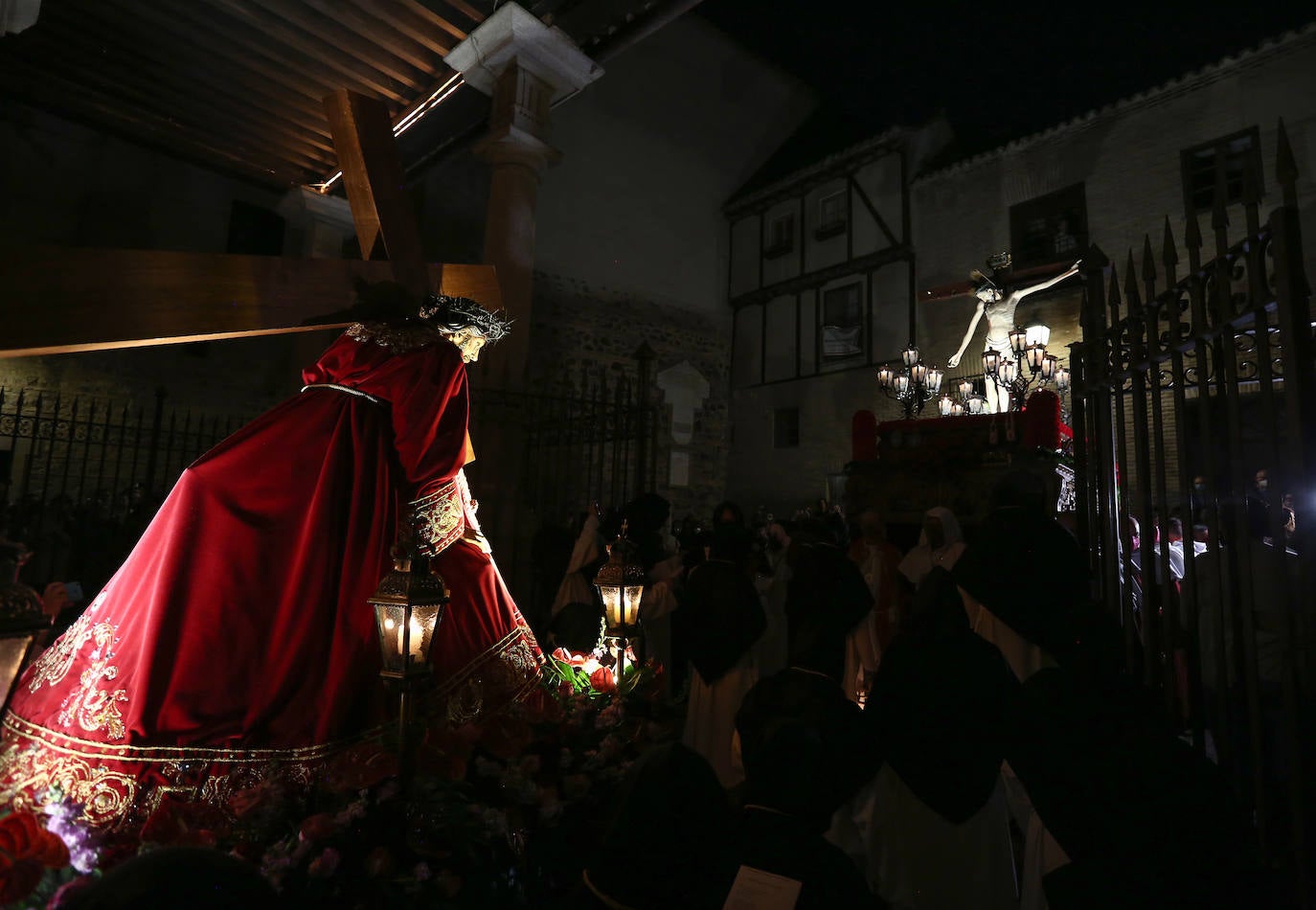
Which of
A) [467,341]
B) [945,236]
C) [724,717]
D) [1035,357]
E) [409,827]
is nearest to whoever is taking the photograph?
[409,827]

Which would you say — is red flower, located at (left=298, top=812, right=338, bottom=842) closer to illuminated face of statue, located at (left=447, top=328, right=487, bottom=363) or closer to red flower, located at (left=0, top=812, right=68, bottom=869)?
red flower, located at (left=0, top=812, right=68, bottom=869)

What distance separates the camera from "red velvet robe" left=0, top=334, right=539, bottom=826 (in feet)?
6.95

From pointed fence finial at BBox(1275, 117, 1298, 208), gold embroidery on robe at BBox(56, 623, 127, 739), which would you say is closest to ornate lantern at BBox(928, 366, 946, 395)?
pointed fence finial at BBox(1275, 117, 1298, 208)

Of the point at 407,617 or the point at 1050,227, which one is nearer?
the point at 407,617

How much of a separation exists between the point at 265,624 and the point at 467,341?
1522 millimetres

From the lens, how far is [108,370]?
31.3 feet

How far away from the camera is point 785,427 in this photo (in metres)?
17.2

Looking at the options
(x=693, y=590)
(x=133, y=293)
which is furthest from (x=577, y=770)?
(x=133, y=293)

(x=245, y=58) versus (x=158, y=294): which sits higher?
(x=245, y=58)

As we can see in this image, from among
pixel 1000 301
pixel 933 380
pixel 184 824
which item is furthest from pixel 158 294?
pixel 1000 301

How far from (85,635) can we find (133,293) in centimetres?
146

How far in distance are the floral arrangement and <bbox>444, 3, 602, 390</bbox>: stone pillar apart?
191 inches

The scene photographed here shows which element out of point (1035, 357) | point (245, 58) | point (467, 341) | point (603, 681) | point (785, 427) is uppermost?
point (245, 58)

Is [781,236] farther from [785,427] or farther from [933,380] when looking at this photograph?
[933,380]
